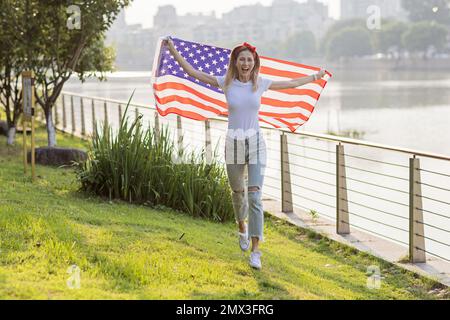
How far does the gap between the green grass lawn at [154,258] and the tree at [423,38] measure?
120 meters

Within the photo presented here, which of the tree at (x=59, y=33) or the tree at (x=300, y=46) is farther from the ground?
the tree at (x=300, y=46)

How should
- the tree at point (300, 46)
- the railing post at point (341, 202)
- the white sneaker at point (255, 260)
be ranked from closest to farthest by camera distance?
the white sneaker at point (255, 260)
the railing post at point (341, 202)
the tree at point (300, 46)

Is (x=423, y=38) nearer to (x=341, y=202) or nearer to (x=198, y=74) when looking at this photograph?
(x=341, y=202)

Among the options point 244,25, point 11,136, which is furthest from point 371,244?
point 244,25

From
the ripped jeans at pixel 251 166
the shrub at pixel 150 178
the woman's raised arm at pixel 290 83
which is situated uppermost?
the woman's raised arm at pixel 290 83

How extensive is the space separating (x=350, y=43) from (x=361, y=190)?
120536 mm

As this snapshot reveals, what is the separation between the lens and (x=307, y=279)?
6250 millimetres

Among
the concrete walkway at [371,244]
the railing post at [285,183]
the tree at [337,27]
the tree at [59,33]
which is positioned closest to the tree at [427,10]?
the tree at [337,27]

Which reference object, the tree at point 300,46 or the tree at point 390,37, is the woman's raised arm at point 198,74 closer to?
the tree at point 390,37

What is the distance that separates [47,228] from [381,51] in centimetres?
13248

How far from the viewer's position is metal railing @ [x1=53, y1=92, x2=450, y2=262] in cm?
737

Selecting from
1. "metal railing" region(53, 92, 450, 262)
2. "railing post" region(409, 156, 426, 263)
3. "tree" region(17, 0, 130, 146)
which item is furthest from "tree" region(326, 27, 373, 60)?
"railing post" region(409, 156, 426, 263)

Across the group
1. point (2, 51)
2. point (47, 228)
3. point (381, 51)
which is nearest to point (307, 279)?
point (47, 228)

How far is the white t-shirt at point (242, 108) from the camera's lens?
19.9 ft
